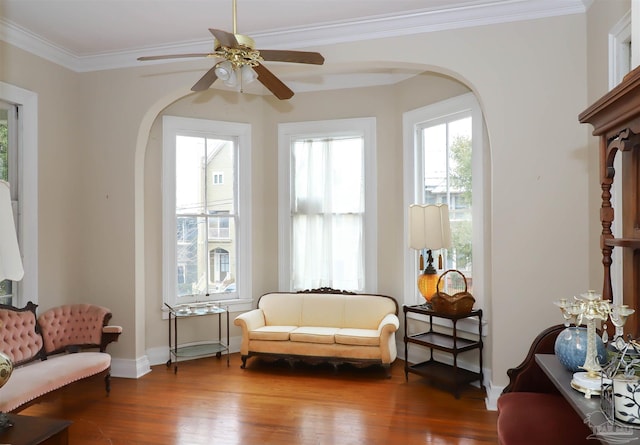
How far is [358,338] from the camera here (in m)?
4.84

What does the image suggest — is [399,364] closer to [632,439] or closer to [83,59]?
[632,439]

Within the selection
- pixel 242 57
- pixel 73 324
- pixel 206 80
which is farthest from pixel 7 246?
pixel 73 324

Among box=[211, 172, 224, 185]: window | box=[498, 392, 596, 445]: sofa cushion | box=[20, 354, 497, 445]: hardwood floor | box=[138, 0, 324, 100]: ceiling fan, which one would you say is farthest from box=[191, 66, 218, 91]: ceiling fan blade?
box=[498, 392, 596, 445]: sofa cushion

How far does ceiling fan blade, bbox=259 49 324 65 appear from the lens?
2914mm

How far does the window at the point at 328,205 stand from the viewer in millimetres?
5711

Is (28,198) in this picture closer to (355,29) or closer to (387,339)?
(355,29)

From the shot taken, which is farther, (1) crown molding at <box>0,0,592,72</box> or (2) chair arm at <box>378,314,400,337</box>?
(2) chair arm at <box>378,314,400,337</box>

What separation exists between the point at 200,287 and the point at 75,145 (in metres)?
2.15

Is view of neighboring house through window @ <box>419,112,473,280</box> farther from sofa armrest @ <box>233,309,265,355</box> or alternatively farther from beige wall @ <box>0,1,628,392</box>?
sofa armrest @ <box>233,309,265,355</box>

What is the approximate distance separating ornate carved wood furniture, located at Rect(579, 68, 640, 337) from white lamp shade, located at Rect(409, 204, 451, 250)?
210 cm

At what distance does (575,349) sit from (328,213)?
12.8 feet

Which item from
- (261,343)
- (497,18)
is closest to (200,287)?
(261,343)

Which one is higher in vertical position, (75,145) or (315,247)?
(75,145)

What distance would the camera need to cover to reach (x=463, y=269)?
193 inches
